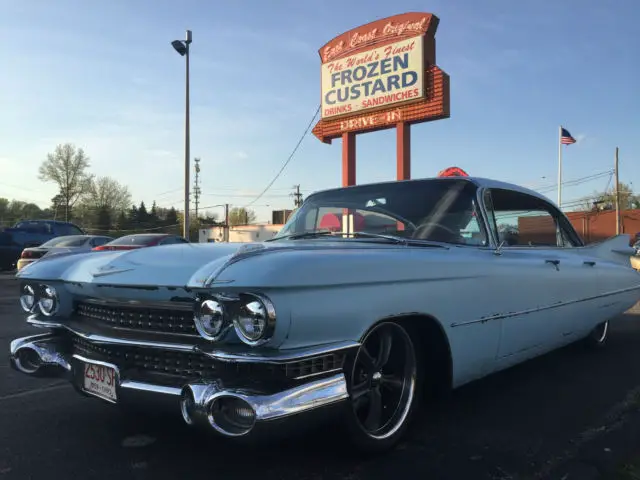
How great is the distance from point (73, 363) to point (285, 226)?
186 centimetres

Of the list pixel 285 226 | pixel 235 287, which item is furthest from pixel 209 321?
pixel 285 226

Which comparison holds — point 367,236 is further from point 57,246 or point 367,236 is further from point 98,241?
point 98,241

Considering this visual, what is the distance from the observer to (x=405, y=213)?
361 cm

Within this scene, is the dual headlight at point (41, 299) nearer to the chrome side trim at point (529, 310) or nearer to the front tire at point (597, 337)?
the chrome side trim at point (529, 310)

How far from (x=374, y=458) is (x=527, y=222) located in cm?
265

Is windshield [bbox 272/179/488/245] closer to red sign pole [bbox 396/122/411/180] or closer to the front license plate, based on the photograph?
the front license plate

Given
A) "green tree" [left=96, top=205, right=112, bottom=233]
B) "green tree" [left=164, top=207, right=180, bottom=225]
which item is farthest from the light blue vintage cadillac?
"green tree" [left=164, top=207, right=180, bottom=225]

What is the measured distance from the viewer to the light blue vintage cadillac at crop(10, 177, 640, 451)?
2145 mm

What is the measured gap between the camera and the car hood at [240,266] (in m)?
2.19

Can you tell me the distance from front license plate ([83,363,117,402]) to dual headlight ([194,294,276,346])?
62 centimetres

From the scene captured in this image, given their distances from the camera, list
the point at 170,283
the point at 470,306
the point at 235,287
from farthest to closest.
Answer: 1. the point at 470,306
2. the point at 170,283
3. the point at 235,287

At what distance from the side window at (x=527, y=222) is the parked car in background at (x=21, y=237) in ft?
53.0

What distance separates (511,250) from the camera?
3.75 metres

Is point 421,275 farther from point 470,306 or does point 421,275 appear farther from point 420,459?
point 420,459
